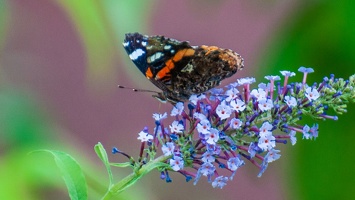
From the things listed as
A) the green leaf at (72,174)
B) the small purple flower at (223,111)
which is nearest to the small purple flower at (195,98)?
the small purple flower at (223,111)

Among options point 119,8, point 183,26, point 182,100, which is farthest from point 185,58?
point 183,26

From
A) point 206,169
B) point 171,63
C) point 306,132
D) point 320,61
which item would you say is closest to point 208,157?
point 206,169

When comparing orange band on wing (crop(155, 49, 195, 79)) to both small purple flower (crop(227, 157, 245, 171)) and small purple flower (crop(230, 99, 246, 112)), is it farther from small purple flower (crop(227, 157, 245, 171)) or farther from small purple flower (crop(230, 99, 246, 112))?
small purple flower (crop(227, 157, 245, 171))

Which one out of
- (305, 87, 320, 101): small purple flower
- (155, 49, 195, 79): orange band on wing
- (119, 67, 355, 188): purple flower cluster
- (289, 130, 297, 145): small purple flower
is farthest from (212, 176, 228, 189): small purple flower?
(155, 49, 195, 79): orange band on wing

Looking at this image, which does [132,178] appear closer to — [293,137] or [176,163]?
[176,163]

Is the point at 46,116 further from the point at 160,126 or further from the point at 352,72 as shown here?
the point at 352,72
